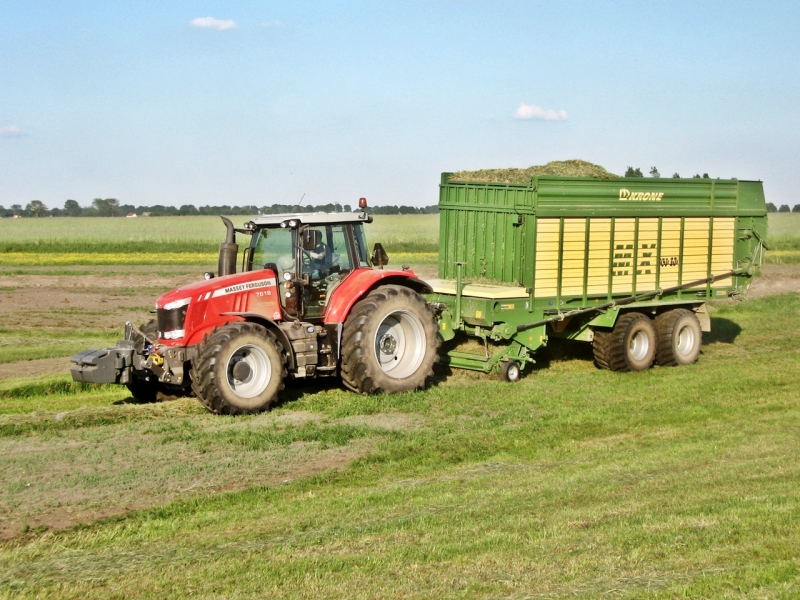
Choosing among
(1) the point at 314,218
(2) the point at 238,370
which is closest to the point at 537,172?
(1) the point at 314,218

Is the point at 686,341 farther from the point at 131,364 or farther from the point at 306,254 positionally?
the point at 131,364

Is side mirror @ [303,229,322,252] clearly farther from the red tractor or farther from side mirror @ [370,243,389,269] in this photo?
side mirror @ [370,243,389,269]

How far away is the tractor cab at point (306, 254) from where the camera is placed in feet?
39.3

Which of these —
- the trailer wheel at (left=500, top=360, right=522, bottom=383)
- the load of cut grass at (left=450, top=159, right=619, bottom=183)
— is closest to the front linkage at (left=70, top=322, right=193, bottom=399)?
the trailer wheel at (left=500, top=360, right=522, bottom=383)

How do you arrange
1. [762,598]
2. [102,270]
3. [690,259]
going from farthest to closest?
1. [102,270]
2. [690,259]
3. [762,598]

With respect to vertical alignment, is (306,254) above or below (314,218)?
below

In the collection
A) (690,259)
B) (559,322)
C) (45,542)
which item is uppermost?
(690,259)

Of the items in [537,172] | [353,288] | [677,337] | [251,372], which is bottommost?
[251,372]

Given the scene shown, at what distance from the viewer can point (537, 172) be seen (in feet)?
47.8

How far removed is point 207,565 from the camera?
6.29 meters

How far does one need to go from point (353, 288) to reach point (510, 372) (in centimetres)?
277

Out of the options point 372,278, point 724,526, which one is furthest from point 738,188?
point 724,526

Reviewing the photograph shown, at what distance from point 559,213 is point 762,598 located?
8776mm

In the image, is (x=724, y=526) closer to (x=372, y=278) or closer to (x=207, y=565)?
(x=207, y=565)
